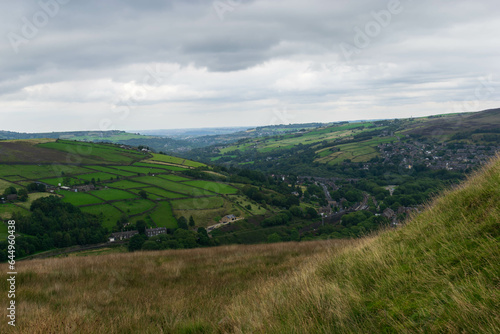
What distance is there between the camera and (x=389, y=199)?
10394 centimetres

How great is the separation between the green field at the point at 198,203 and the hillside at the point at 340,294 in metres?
76.3

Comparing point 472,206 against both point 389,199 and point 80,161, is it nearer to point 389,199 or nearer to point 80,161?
point 389,199

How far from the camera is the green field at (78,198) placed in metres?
77.8

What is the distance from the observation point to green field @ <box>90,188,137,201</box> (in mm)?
82188

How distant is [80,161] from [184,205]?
64357 mm

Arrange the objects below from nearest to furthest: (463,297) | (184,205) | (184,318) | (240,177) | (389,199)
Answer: (463,297) → (184,318) → (184,205) → (389,199) → (240,177)

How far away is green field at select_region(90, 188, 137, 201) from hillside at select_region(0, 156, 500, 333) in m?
82.0

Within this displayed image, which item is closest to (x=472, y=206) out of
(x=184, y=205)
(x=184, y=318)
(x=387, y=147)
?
(x=184, y=318)

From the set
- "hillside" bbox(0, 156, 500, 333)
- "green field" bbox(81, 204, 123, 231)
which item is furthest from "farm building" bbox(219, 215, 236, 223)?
"hillside" bbox(0, 156, 500, 333)

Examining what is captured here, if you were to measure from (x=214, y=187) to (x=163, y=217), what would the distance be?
3141 centimetres

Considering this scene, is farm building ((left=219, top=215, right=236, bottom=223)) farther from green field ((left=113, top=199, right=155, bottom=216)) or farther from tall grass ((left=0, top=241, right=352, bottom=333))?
tall grass ((left=0, top=241, right=352, bottom=333))

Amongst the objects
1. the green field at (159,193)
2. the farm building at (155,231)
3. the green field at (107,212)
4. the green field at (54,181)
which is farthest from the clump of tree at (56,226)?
the green field at (159,193)

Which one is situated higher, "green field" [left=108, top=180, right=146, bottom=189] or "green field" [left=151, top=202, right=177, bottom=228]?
"green field" [left=108, top=180, right=146, bottom=189]

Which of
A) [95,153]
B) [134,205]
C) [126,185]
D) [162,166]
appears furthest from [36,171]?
[134,205]
